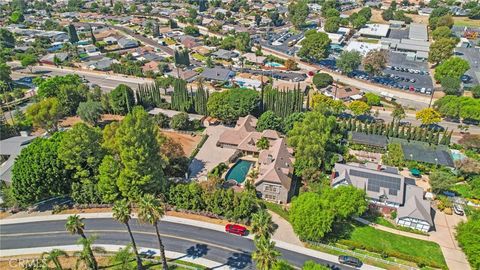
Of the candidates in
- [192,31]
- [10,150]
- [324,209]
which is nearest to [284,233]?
[324,209]

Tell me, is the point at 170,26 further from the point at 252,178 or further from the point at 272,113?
the point at 252,178

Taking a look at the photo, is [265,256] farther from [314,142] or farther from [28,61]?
[28,61]

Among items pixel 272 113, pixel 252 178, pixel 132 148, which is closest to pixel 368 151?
pixel 272 113

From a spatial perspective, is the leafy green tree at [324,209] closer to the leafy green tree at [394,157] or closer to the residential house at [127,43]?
the leafy green tree at [394,157]

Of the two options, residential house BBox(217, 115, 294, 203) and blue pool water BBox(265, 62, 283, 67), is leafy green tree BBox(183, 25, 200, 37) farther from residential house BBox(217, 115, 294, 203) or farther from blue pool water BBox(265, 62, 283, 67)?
residential house BBox(217, 115, 294, 203)

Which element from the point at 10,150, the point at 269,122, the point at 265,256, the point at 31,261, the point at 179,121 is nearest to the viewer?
the point at 265,256

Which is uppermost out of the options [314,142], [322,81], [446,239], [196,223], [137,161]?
[137,161]

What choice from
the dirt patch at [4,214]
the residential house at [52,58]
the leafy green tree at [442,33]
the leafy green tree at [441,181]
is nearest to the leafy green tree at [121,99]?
the dirt patch at [4,214]
